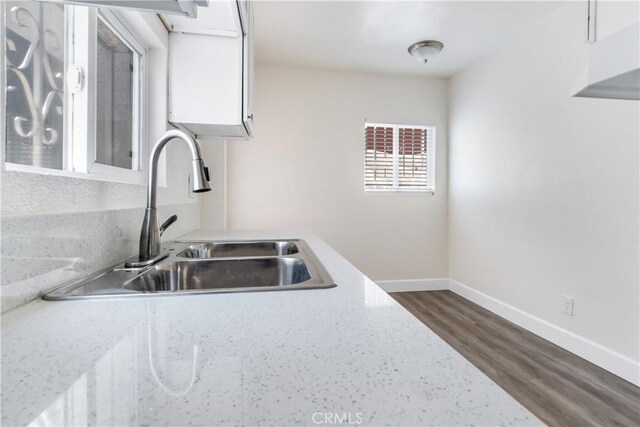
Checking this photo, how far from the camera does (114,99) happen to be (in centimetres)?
131

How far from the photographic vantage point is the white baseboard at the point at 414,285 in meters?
A: 3.53

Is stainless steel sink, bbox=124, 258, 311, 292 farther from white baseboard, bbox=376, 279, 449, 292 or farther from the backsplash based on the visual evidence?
white baseboard, bbox=376, 279, 449, 292

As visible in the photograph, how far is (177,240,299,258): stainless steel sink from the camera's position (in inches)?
58.3

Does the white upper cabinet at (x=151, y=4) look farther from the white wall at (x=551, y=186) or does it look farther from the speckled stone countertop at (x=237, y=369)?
the white wall at (x=551, y=186)

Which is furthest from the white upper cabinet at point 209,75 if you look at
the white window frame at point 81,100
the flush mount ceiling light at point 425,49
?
the flush mount ceiling light at point 425,49

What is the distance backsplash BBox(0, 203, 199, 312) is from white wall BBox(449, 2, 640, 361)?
266cm

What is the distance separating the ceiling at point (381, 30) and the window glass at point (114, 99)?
4.27 feet

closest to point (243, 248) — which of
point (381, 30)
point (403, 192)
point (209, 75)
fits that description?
point (209, 75)

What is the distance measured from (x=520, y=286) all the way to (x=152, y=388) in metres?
3.04

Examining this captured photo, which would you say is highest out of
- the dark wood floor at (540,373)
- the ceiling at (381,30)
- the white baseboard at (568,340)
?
the ceiling at (381,30)

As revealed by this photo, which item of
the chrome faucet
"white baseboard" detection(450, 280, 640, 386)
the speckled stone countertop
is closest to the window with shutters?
"white baseboard" detection(450, 280, 640, 386)

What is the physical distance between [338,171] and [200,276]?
8.21ft

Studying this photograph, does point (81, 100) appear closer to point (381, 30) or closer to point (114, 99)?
point (114, 99)

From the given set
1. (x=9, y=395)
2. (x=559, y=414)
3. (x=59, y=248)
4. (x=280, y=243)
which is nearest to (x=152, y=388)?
(x=9, y=395)
